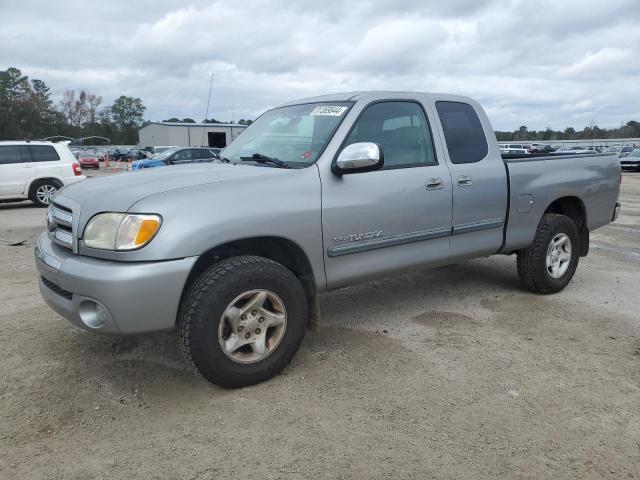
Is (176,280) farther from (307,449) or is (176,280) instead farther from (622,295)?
(622,295)

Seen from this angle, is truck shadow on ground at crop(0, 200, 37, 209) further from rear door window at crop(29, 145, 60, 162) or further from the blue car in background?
the blue car in background

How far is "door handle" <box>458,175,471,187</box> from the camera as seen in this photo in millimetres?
4086

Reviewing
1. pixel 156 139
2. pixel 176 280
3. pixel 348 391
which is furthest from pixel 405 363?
pixel 156 139

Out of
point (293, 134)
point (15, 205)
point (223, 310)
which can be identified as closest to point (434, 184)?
point (293, 134)

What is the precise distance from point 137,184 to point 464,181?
8.00 ft

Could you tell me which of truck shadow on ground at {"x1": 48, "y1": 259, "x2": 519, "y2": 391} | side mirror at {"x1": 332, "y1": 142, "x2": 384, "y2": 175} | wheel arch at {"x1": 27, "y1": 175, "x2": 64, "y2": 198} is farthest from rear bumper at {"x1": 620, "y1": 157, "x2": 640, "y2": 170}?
side mirror at {"x1": 332, "y1": 142, "x2": 384, "y2": 175}

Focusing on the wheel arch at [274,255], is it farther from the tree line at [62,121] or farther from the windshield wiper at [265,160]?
the tree line at [62,121]

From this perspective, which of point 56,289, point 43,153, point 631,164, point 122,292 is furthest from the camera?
point 631,164

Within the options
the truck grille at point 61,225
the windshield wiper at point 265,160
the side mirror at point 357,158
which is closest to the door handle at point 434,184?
the side mirror at point 357,158

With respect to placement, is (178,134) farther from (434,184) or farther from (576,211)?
(434,184)

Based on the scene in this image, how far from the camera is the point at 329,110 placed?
381cm

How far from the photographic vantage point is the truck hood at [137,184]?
290cm

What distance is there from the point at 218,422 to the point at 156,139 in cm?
6878

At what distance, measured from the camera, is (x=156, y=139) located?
6700 cm
